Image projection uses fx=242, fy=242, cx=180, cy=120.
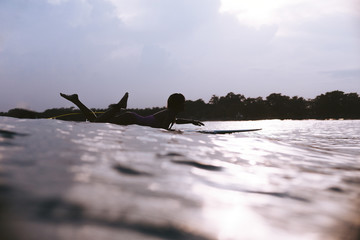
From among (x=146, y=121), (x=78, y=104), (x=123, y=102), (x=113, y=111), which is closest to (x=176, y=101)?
(x=146, y=121)

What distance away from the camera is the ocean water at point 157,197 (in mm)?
1146

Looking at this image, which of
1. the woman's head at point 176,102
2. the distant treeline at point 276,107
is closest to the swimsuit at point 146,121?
the woman's head at point 176,102

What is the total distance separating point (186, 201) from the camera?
1.54 m

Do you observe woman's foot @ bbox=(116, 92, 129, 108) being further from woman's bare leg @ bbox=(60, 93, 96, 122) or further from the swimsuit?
woman's bare leg @ bbox=(60, 93, 96, 122)

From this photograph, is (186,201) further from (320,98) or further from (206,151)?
(320,98)

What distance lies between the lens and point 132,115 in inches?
251

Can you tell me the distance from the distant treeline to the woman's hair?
10538 cm

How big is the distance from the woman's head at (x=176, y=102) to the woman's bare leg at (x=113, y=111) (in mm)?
1352

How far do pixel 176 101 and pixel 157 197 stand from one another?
20.0 feet

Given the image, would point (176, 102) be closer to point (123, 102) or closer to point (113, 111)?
point (123, 102)

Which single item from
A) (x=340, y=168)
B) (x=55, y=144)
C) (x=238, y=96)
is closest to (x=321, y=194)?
(x=340, y=168)

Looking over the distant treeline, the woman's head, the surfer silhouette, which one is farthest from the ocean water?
the distant treeline

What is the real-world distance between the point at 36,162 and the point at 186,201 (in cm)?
124

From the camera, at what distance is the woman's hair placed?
24.6 ft
